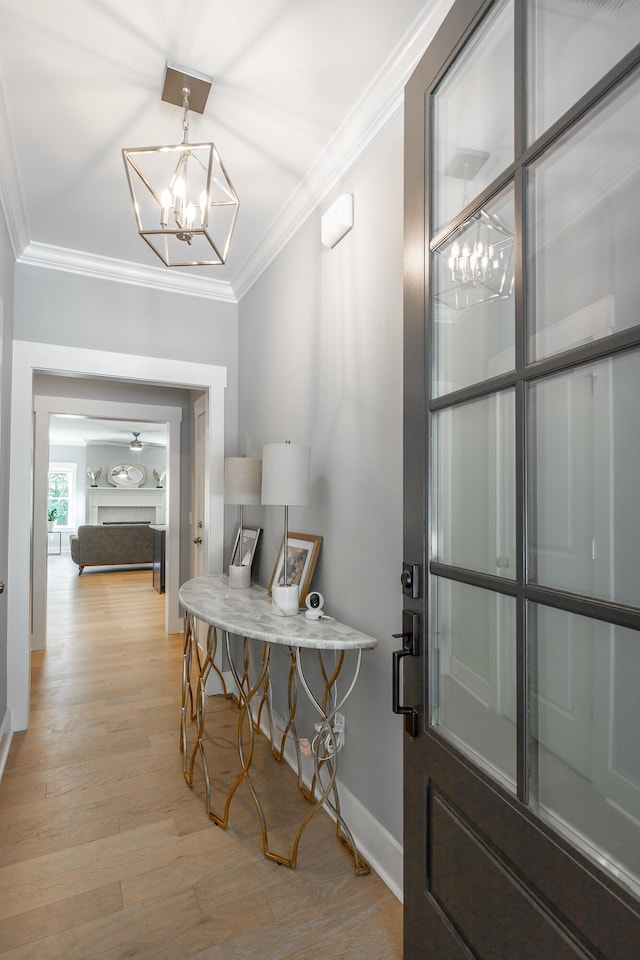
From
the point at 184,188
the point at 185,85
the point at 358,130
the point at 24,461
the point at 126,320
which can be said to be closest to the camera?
the point at 184,188

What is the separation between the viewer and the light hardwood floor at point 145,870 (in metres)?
1.55

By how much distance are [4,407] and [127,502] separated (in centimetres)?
1005

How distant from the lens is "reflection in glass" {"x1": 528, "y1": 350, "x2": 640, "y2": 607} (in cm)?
77

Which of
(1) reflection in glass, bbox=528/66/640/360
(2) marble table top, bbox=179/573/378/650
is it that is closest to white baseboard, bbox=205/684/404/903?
(2) marble table top, bbox=179/573/378/650

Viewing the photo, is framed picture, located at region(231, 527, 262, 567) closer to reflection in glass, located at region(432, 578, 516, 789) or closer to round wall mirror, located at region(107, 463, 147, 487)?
reflection in glass, located at region(432, 578, 516, 789)

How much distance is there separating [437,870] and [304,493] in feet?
4.21

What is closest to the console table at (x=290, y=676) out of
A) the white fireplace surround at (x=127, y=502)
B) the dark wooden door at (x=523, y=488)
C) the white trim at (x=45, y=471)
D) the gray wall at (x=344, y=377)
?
the gray wall at (x=344, y=377)

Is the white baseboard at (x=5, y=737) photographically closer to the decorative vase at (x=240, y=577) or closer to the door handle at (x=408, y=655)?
the decorative vase at (x=240, y=577)

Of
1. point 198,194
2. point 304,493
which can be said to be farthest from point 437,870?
point 198,194

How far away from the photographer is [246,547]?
10.1 feet

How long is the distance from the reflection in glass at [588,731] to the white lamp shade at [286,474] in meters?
1.26

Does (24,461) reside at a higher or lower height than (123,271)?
lower

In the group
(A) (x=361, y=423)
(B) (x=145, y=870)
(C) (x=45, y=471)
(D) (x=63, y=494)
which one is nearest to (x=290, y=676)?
(B) (x=145, y=870)

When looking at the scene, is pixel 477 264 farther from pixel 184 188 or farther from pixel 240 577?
pixel 240 577
